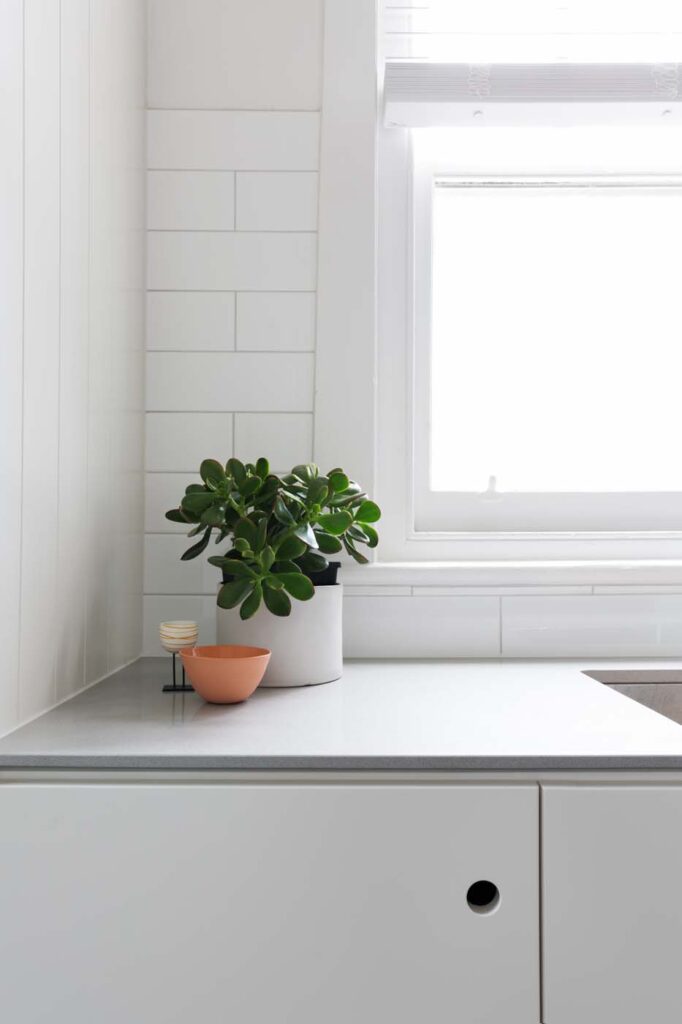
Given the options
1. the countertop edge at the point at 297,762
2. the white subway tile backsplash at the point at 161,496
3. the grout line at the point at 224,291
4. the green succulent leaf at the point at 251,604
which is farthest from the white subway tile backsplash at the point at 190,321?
the countertop edge at the point at 297,762

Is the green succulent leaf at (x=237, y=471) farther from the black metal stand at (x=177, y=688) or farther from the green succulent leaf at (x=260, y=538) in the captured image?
the black metal stand at (x=177, y=688)

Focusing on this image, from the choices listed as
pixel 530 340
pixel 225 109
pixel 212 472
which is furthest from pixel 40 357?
pixel 530 340

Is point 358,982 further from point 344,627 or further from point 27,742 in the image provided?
point 344,627

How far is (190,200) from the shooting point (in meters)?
1.47

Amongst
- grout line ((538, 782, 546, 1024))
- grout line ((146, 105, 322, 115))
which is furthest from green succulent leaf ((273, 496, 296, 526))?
grout line ((146, 105, 322, 115))

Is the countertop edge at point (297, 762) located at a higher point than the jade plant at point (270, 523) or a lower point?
lower

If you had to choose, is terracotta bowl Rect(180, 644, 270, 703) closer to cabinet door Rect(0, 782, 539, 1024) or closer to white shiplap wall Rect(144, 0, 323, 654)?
cabinet door Rect(0, 782, 539, 1024)

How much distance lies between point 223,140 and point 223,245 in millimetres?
181

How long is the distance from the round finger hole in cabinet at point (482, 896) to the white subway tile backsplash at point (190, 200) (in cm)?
111

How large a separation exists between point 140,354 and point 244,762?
2.69 feet

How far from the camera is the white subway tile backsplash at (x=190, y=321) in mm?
1474

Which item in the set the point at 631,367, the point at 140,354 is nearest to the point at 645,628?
the point at 631,367

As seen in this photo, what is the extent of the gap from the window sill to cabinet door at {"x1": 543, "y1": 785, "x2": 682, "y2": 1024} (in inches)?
23.8

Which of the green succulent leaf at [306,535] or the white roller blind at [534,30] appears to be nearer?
the green succulent leaf at [306,535]
